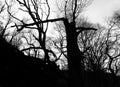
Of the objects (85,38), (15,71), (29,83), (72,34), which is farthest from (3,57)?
(85,38)

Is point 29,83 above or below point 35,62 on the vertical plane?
below

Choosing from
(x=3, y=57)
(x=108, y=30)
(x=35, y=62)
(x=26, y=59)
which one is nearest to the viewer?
(x=3, y=57)

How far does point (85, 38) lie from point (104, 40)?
3045mm

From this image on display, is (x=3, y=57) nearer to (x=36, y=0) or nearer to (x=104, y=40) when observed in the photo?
(x=36, y=0)

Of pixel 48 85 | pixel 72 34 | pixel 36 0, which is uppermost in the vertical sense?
pixel 36 0

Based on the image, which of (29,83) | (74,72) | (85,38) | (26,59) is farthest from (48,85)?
(85,38)

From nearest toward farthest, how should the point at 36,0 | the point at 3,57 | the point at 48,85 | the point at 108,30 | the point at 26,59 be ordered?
the point at 3,57
the point at 26,59
the point at 48,85
the point at 36,0
the point at 108,30

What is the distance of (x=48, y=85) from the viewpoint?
10.3 m

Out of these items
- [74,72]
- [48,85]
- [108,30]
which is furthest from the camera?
[108,30]

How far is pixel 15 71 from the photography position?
22.1 feet

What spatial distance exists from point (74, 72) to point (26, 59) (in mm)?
2539

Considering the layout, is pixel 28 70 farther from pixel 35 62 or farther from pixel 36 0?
pixel 36 0

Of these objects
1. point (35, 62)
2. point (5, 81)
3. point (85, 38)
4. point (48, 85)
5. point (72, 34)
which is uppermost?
point (85, 38)

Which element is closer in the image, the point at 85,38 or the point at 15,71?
the point at 15,71
